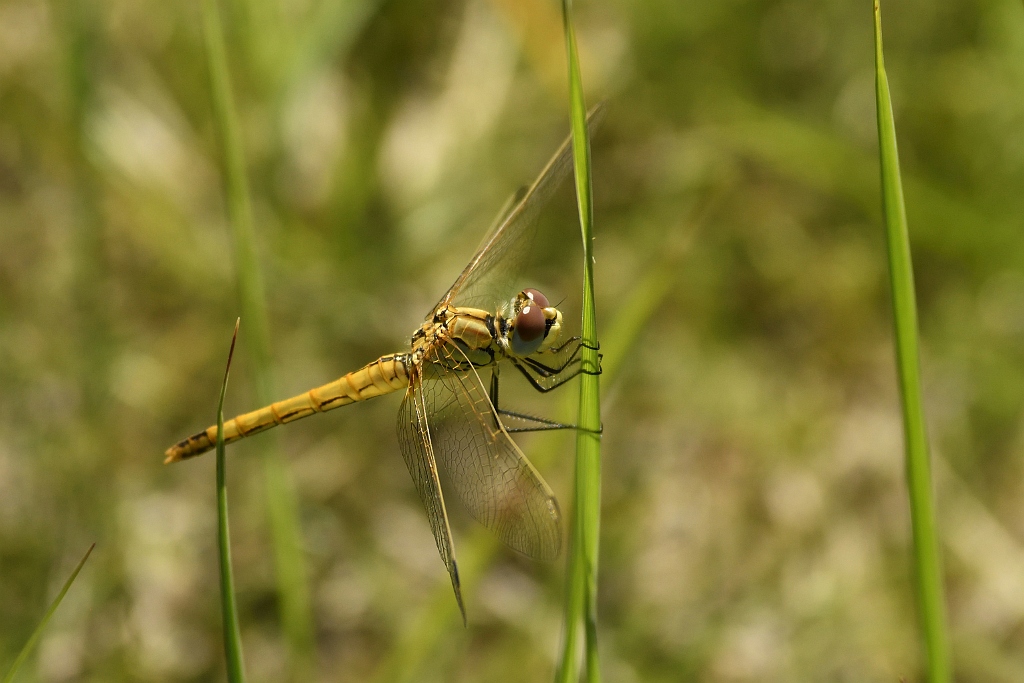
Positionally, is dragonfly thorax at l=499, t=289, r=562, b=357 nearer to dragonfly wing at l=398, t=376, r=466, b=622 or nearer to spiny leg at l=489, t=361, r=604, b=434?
spiny leg at l=489, t=361, r=604, b=434

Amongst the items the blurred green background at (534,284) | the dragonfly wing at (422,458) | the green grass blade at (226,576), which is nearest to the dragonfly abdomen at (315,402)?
the dragonfly wing at (422,458)

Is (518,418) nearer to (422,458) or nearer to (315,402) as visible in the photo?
(422,458)

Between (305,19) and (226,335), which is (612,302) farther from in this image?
(305,19)

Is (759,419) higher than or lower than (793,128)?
lower

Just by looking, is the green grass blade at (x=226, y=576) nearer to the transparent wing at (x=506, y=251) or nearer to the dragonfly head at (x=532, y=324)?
the dragonfly head at (x=532, y=324)

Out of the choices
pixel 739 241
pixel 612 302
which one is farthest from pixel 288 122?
pixel 739 241

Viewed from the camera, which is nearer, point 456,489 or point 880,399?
point 456,489

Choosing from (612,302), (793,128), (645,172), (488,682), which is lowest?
(488,682)
